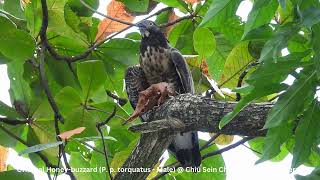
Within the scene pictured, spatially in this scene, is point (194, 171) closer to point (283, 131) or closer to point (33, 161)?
point (33, 161)

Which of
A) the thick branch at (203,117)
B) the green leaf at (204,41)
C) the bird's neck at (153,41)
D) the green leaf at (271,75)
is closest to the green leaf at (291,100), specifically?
the green leaf at (271,75)

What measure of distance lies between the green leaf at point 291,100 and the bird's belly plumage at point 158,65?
2091mm

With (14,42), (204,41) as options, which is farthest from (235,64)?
(14,42)

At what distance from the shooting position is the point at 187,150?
10.3ft

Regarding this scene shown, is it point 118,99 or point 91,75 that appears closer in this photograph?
point 91,75

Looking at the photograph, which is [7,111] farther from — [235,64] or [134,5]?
[235,64]

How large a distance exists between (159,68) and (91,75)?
1.09 m

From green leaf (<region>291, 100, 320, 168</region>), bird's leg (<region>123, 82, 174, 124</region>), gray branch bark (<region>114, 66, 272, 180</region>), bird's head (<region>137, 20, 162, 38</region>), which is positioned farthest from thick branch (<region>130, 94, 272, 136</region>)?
bird's head (<region>137, 20, 162, 38</region>)

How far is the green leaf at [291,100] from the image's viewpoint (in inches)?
59.7

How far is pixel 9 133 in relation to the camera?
2854 mm

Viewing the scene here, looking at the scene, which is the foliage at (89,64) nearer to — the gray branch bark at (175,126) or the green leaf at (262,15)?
the gray branch bark at (175,126)

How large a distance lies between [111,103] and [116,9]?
1.60ft

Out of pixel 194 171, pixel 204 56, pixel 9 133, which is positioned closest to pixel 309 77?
pixel 204 56

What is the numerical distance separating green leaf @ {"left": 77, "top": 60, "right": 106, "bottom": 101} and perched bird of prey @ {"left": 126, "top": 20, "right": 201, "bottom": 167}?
721mm
